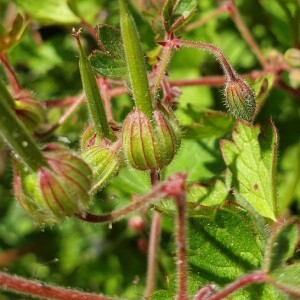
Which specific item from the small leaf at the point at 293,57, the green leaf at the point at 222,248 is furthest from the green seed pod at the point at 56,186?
the small leaf at the point at 293,57

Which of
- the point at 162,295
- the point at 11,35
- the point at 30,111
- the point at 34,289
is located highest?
the point at 11,35

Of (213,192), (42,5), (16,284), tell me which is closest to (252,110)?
(213,192)

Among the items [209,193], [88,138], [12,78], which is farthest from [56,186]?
[12,78]

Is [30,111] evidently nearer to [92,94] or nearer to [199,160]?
[92,94]

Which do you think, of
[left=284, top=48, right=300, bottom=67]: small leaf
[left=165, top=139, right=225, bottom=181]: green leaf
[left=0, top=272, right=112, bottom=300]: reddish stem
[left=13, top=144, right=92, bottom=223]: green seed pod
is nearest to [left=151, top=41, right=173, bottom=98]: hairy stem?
[left=13, top=144, right=92, bottom=223]: green seed pod

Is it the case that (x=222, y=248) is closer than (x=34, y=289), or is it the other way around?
(x=34, y=289)

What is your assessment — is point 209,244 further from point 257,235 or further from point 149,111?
point 149,111

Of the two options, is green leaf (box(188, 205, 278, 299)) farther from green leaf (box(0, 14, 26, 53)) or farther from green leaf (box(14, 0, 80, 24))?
green leaf (box(14, 0, 80, 24))
